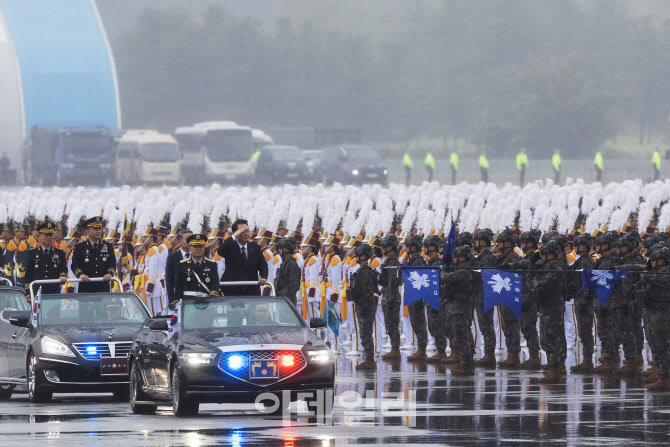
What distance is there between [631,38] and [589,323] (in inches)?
3207

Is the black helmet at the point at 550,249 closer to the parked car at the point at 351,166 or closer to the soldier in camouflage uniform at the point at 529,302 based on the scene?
the soldier in camouflage uniform at the point at 529,302

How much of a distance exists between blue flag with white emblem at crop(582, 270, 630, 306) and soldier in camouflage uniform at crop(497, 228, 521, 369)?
118 centimetres

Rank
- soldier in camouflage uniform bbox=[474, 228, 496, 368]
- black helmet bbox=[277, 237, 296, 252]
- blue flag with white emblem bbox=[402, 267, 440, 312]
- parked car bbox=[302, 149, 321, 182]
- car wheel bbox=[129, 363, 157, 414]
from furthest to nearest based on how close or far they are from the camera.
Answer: parked car bbox=[302, 149, 321, 182] → black helmet bbox=[277, 237, 296, 252] → blue flag with white emblem bbox=[402, 267, 440, 312] → soldier in camouflage uniform bbox=[474, 228, 496, 368] → car wheel bbox=[129, 363, 157, 414]

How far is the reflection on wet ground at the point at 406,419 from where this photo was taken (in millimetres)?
11438

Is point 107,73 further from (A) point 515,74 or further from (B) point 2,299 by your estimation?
(B) point 2,299

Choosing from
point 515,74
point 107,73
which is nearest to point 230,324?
point 107,73

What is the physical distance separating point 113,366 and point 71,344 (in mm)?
433

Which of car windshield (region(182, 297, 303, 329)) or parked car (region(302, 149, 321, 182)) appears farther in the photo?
parked car (region(302, 149, 321, 182))

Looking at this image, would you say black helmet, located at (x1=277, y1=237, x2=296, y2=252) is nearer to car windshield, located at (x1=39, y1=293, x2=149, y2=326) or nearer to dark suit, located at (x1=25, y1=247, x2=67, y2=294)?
dark suit, located at (x1=25, y1=247, x2=67, y2=294)

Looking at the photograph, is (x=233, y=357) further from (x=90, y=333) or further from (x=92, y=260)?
(x=92, y=260)

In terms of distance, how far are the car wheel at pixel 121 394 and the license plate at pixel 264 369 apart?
283 cm

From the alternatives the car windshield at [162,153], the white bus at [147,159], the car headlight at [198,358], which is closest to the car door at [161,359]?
the car headlight at [198,358]

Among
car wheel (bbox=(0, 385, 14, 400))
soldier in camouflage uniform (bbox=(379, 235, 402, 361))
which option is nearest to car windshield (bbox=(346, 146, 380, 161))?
soldier in camouflage uniform (bbox=(379, 235, 402, 361))

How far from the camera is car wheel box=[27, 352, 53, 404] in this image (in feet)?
49.4
